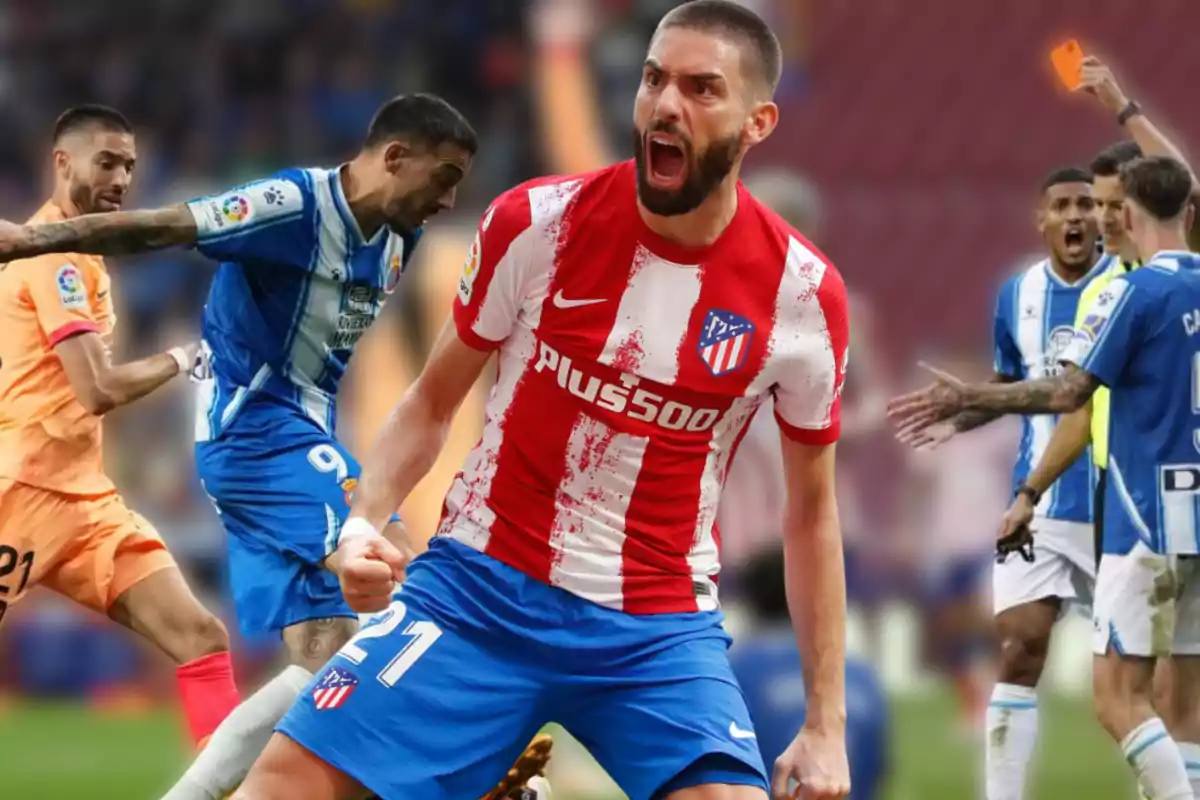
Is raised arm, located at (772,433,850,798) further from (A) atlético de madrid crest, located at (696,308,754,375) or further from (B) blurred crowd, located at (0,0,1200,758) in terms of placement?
(B) blurred crowd, located at (0,0,1200,758)

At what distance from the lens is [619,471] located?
14.9 ft

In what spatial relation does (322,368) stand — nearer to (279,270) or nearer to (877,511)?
(279,270)

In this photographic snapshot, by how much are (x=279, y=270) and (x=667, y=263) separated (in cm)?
244

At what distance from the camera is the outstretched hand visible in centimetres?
606

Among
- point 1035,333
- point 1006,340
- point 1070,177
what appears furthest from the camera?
point 1006,340

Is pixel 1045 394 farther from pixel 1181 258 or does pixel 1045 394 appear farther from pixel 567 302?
pixel 567 302

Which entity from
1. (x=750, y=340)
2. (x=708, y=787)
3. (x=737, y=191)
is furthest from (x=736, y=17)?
(x=708, y=787)

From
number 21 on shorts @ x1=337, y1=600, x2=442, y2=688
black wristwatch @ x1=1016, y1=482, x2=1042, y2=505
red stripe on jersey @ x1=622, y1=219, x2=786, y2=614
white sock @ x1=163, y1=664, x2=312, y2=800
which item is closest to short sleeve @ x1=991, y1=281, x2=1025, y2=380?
black wristwatch @ x1=1016, y1=482, x2=1042, y2=505

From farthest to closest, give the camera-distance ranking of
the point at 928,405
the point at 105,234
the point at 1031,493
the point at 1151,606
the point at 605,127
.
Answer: the point at 605,127
the point at 1031,493
the point at 1151,606
the point at 928,405
the point at 105,234

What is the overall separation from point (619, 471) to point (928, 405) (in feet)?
6.10

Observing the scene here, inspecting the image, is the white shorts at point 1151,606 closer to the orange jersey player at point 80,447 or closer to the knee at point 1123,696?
the knee at point 1123,696

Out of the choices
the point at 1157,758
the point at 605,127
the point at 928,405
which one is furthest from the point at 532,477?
the point at 605,127

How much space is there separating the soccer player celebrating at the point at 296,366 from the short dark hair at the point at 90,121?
63 centimetres

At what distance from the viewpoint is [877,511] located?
62.3ft
